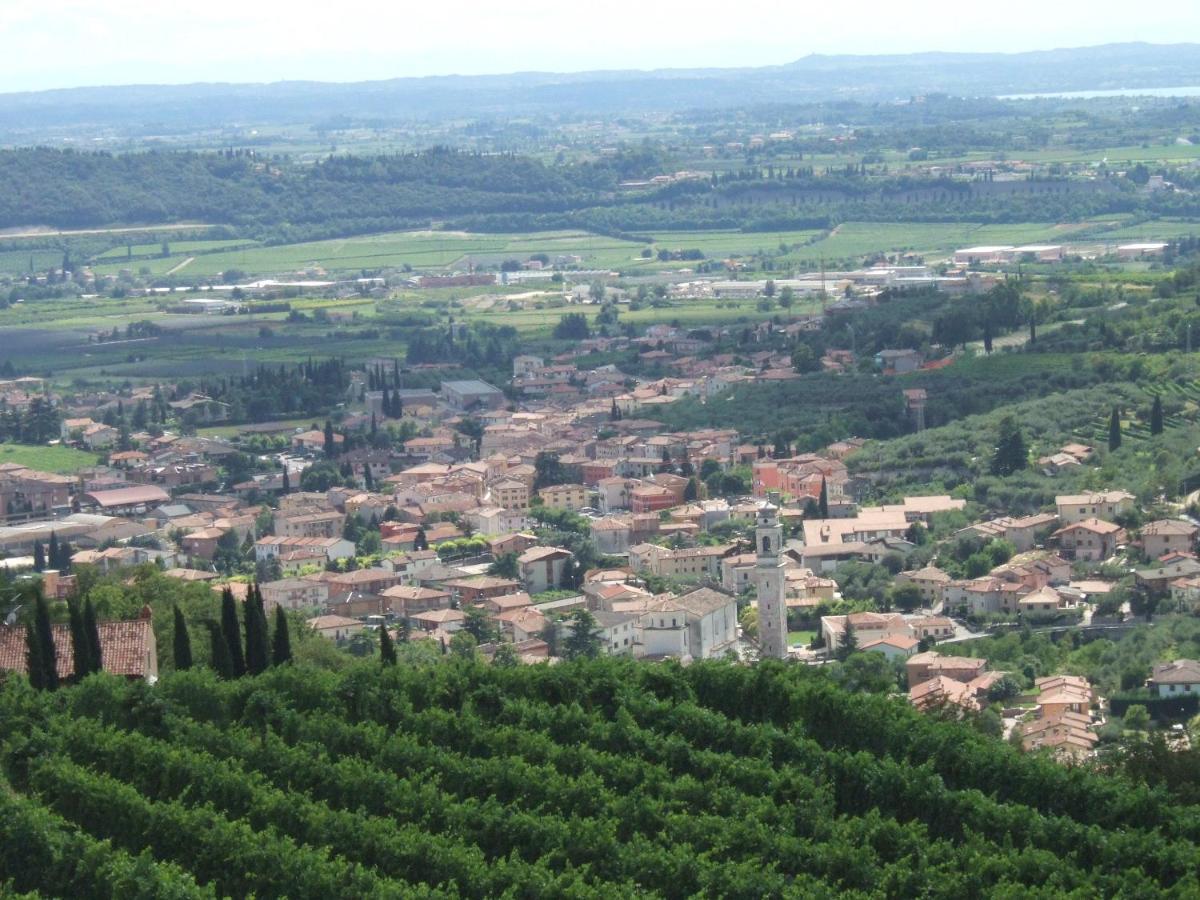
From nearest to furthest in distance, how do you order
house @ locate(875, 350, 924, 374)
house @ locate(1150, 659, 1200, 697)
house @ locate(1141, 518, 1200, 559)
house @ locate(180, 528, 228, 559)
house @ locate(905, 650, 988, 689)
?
house @ locate(1150, 659, 1200, 697), house @ locate(905, 650, 988, 689), house @ locate(1141, 518, 1200, 559), house @ locate(180, 528, 228, 559), house @ locate(875, 350, 924, 374)

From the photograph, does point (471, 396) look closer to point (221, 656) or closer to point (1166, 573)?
point (1166, 573)

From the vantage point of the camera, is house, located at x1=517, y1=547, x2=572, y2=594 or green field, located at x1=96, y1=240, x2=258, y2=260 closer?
house, located at x1=517, y1=547, x2=572, y2=594

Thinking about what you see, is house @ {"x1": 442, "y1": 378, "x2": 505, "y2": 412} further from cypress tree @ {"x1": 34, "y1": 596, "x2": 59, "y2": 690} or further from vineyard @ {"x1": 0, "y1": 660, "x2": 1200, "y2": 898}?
vineyard @ {"x1": 0, "y1": 660, "x2": 1200, "y2": 898}

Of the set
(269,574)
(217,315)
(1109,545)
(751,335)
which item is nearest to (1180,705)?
(1109,545)

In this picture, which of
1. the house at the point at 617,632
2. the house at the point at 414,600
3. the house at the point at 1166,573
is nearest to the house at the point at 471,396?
the house at the point at 414,600

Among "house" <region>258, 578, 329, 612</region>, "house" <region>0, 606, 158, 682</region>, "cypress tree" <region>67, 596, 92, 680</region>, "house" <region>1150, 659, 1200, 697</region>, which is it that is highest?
"cypress tree" <region>67, 596, 92, 680</region>

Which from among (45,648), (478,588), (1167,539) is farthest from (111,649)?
(1167,539)

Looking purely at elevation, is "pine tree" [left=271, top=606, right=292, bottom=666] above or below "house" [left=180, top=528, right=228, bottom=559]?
above

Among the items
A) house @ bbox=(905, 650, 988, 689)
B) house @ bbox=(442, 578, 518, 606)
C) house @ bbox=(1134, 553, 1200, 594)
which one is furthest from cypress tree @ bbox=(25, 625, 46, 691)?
house @ bbox=(1134, 553, 1200, 594)
